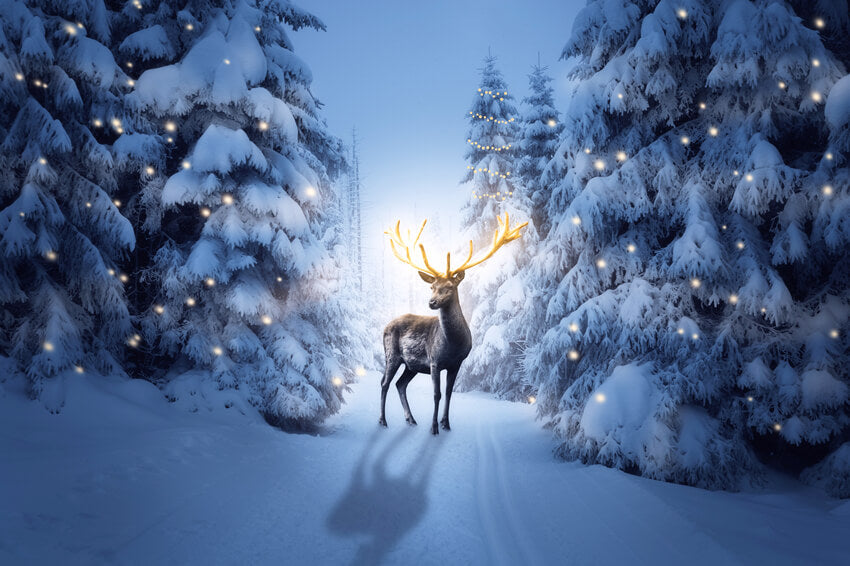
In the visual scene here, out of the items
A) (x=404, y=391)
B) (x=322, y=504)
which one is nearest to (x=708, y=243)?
(x=404, y=391)

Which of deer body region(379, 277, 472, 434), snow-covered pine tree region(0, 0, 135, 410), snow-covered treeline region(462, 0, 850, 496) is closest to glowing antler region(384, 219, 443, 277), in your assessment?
deer body region(379, 277, 472, 434)

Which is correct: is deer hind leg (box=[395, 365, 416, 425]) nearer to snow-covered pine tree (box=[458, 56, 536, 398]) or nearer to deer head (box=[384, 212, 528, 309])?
deer head (box=[384, 212, 528, 309])

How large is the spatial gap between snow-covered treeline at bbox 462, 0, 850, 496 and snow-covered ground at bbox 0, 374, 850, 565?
0.72 m

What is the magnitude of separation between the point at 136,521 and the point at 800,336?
7.43 meters

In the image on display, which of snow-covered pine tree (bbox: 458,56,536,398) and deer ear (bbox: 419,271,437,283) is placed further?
snow-covered pine tree (bbox: 458,56,536,398)

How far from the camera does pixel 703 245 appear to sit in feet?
17.4

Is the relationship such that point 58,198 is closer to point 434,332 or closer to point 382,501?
point 434,332

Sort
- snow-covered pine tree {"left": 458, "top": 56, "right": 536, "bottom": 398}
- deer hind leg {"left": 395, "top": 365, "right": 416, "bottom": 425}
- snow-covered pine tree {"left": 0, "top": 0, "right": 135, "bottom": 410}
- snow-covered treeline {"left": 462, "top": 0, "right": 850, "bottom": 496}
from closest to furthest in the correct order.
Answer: snow-covered treeline {"left": 462, "top": 0, "right": 850, "bottom": 496} → snow-covered pine tree {"left": 0, "top": 0, "right": 135, "bottom": 410} → deer hind leg {"left": 395, "top": 365, "right": 416, "bottom": 425} → snow-covered pine tree {"left": 458, "top": 56, "right": 536, "bottom": 398}

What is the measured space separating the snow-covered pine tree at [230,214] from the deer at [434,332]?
1.35m

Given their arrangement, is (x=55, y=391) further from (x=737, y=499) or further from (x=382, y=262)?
(x=382, y=262)

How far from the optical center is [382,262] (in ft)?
122

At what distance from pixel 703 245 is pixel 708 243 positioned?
0.06 m

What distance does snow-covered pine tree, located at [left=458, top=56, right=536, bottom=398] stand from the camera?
12781mm

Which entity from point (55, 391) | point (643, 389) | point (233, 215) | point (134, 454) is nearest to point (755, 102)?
point (643, 389)
